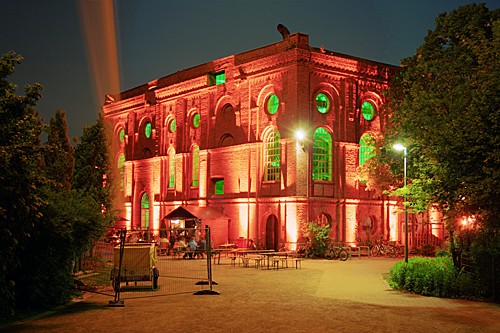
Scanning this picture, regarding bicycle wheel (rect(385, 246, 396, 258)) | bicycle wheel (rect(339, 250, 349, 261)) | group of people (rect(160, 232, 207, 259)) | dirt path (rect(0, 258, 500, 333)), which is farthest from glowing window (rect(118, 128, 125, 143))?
dirt path (rect(0, 258, 500, 333))

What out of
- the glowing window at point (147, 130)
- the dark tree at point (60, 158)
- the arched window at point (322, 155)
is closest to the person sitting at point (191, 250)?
the dark tree at point (60, 158)

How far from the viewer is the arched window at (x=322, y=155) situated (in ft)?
125

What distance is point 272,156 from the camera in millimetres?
39000

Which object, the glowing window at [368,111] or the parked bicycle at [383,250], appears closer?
the parked bicycle at [383,250]

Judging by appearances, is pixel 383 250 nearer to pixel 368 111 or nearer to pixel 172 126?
pixel 368 111

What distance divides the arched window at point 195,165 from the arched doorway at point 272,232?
9194 millimetres

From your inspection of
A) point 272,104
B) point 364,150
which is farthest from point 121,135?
Result: point 364,150

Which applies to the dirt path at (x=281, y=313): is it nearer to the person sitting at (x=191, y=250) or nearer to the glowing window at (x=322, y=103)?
the person sitting at (x=191, y=250)

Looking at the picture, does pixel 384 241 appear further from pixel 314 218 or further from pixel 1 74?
pixel 1 74

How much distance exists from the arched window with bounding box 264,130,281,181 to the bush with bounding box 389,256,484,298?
19.8 m

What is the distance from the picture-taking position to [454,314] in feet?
46.5

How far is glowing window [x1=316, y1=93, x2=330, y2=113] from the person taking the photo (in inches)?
1512

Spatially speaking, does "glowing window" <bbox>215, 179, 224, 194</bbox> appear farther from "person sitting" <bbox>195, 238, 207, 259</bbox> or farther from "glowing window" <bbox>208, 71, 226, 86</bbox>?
"person sitting" <bbox>195, 238, 207, 259</bbox>

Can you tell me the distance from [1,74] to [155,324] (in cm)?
687
